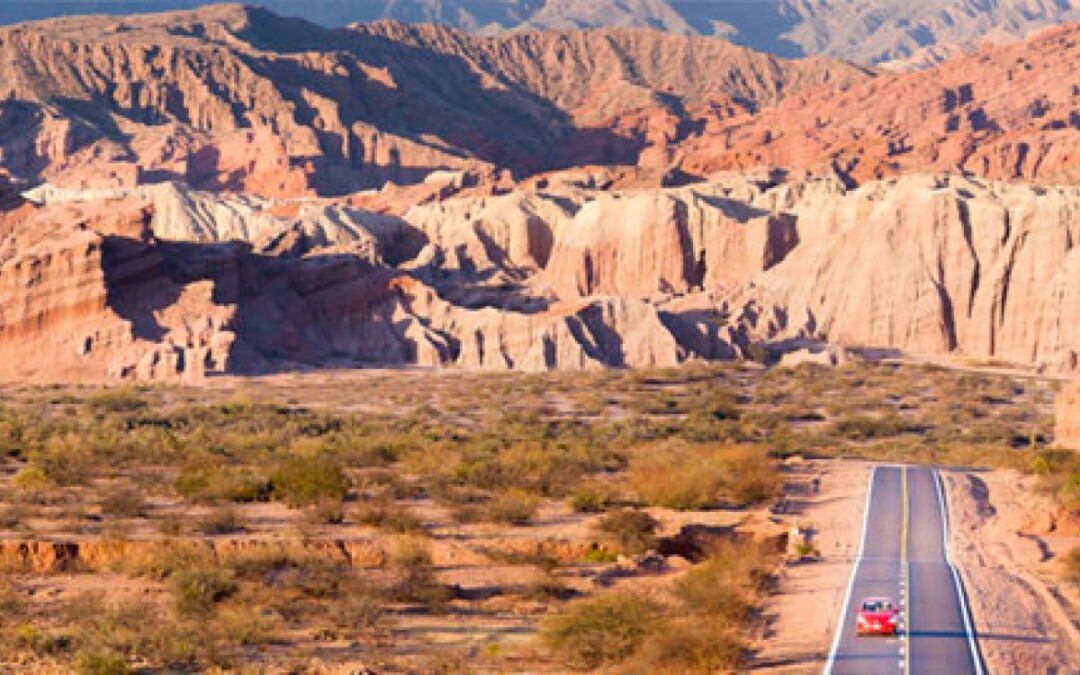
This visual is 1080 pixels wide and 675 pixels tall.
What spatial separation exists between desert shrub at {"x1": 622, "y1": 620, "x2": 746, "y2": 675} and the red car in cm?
202

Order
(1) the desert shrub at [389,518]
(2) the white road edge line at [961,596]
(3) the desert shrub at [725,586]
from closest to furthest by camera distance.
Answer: (2) the white road edge line at [961,596]
(3) the desert shrub at [725,586]
(1) the desert shrub at [389,518]

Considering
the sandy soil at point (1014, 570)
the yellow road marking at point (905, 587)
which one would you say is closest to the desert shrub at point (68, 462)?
the yellow road marking at point (905, 587)

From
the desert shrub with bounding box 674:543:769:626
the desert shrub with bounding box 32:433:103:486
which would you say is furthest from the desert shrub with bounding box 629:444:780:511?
the desert shrub with bounding box 32:433:103:486

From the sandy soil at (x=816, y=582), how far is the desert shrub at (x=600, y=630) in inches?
65.2

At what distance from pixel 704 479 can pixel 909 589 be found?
1173 cm

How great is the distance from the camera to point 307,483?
3975 centimetres

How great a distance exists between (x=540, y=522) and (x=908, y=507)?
323 inches

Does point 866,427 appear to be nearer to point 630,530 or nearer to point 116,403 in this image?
point 116,403

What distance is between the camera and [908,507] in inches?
1612

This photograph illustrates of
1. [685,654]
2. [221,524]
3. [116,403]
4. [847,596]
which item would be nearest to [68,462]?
[221,524]

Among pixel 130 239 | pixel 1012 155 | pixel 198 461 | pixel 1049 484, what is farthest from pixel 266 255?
pixel 1012 155

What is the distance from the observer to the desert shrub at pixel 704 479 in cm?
4078

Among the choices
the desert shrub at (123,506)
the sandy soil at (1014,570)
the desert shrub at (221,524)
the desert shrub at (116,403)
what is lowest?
the sandy soil at (1014,570)

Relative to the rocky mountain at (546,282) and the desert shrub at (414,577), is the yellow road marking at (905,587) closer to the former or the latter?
the desert shrub at (414,577)
